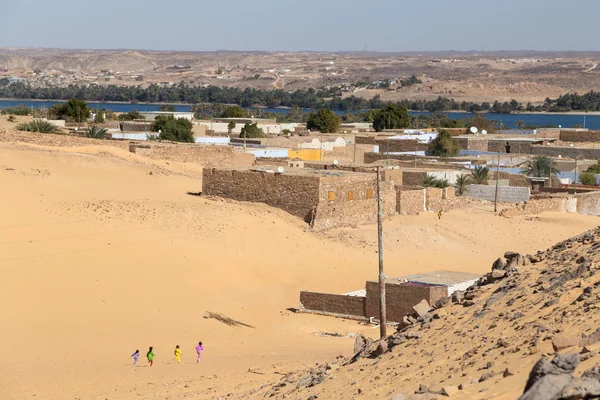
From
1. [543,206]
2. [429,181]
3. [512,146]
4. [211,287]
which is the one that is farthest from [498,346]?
[512,146]

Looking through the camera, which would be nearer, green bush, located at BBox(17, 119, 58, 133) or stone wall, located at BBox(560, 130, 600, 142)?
green bush, located at BBox(17, 119, 58, 133)

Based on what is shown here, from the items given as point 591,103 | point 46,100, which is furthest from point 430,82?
point 46,100

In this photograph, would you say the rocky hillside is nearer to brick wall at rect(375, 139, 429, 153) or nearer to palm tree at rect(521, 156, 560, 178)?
palm tree at rect(521, 156, 560, 178)

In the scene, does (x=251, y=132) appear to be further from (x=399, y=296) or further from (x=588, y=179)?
(x=399, y=296)

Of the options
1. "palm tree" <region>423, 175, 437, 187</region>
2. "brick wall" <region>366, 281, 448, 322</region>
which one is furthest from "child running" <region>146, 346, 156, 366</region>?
"palm tree" <region>423, 175, 437, 187</region>

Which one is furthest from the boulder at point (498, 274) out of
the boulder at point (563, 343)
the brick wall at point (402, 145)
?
the brick wall at point (402, 145)

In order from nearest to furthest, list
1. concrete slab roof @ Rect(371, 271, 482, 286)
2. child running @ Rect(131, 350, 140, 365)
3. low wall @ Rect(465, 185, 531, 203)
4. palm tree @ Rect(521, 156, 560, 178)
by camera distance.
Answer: child running @ Rect(131, 350, 140, 365) → concrete slab roof @ Rect(371, 271, 482, 286) → low wall @ Rect(465, 185, 531, 203) → palm tree @ Rect(521, 156, 560, 178)

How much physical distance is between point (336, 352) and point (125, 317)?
14.8 ft

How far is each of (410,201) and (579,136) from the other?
35.2 m

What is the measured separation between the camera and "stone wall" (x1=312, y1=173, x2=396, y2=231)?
89.0ft

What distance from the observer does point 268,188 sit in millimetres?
27859

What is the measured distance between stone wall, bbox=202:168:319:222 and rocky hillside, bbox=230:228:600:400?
14.3m

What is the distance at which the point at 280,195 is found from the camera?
27.8 m

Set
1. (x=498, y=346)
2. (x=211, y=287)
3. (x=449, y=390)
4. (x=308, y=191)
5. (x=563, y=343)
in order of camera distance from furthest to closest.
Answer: (x=308, y=191), (x=211, y=287), (x=498, y=346), (x=563, y=343), (x=449, y=390)
